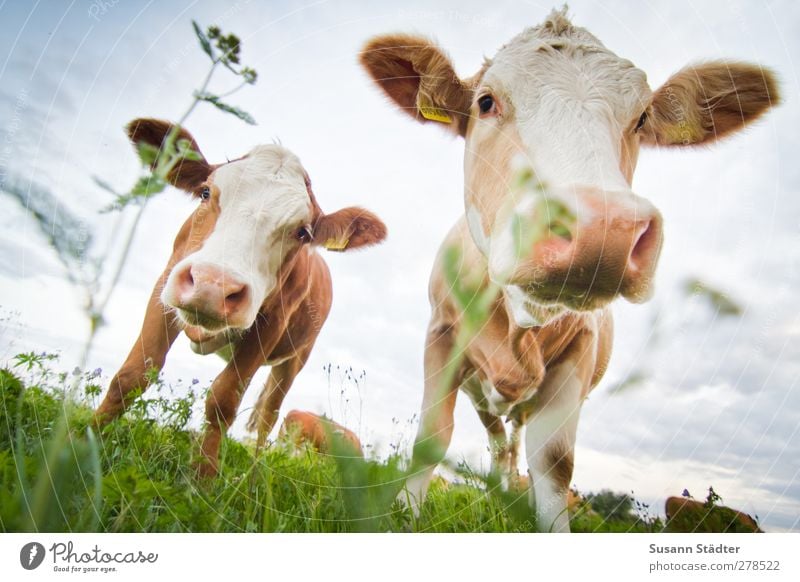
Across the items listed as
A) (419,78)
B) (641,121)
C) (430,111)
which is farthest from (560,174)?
(419,78)

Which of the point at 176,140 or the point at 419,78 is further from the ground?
the point at 419,78

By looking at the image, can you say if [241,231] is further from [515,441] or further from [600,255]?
[515,441]

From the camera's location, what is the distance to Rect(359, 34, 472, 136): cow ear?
7.00 feet

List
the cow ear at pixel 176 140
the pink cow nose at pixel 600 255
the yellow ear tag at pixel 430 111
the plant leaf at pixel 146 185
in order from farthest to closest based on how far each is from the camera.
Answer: the cow ear at pixel 176 140 < the yellow ear tag at pixel 430 111 < the pink cow nose at pixel 600 255 < the plant leaf at pixel 146 185

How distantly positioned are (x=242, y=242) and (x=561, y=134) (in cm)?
123

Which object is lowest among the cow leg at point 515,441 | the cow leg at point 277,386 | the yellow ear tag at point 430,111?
the cow leg at point 515,441

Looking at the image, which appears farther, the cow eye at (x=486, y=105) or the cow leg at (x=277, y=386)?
the cow leg at (x=277, y=386)

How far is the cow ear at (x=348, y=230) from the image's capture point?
2695 mm

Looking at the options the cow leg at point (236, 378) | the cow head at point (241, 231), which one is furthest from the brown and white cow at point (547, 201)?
the cow leg at point (236, 378)

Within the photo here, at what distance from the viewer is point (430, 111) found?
2246mm

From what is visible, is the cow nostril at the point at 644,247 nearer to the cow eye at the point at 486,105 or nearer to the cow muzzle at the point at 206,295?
the cow eye at the point at 486,105
